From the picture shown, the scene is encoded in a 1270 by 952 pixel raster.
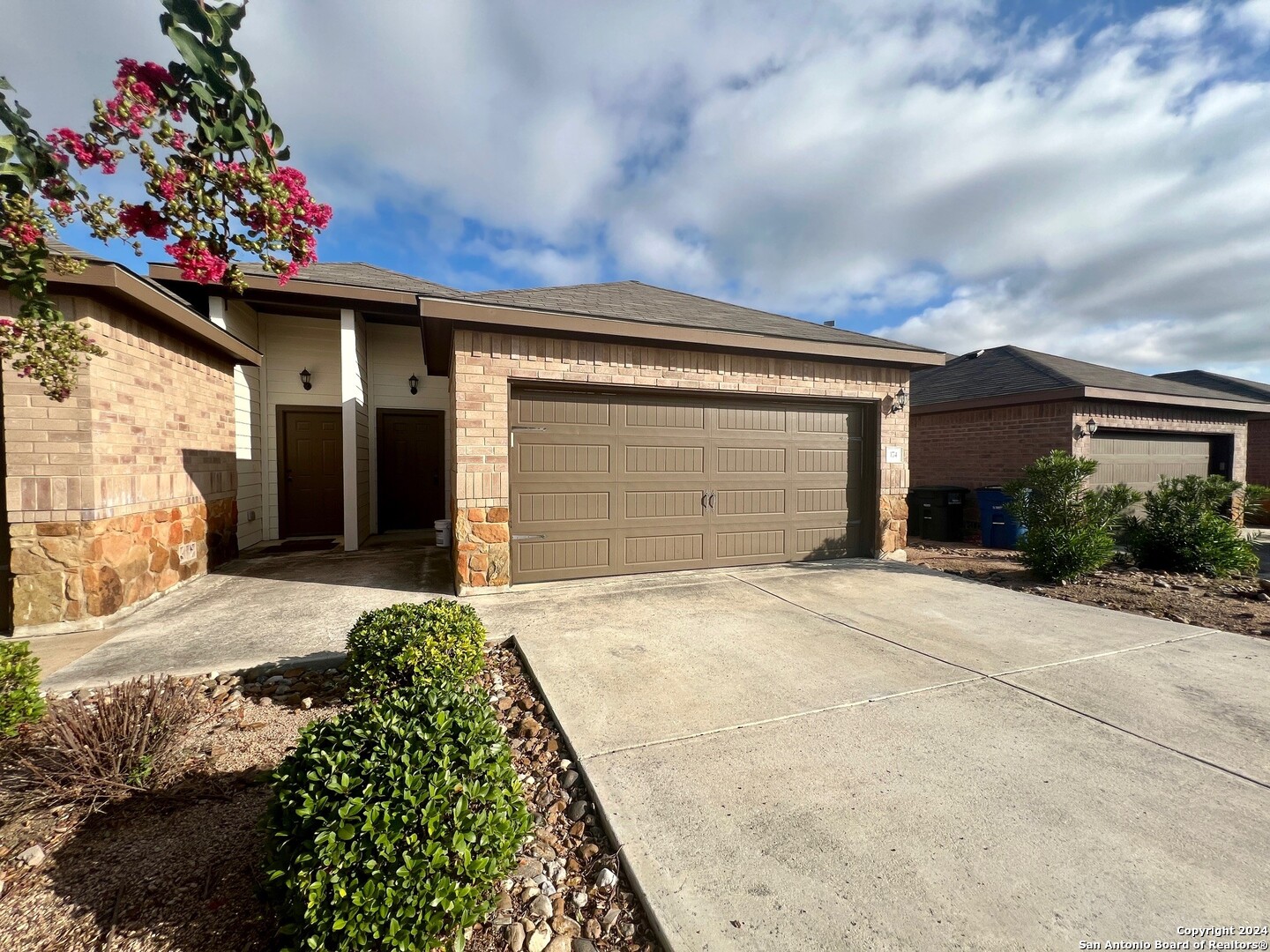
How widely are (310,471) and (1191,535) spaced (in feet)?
40.2

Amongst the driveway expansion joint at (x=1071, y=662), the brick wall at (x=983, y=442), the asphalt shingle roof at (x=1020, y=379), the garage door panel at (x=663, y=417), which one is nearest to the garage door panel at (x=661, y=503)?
the garage door panel at (x=663, y=417)

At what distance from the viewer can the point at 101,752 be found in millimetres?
2014

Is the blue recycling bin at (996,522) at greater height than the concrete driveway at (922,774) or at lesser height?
greater

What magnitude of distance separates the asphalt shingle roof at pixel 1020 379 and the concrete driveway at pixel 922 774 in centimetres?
635

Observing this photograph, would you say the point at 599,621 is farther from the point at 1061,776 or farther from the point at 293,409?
the point at 293,409

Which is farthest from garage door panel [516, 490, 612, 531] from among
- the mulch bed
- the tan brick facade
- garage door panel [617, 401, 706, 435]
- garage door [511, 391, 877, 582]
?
the tan brick facade

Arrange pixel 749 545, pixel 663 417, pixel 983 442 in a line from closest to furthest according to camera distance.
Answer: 1. pixel 663 417
2. pixel 749 545
3. pixel 983 442

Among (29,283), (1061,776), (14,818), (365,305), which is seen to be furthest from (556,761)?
(365,305)

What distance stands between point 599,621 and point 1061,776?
9.64ft

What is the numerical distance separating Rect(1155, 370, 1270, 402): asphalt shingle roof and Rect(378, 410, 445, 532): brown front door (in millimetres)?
18966

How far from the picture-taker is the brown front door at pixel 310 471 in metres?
8.09

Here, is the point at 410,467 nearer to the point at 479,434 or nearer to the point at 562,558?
the point at 479,434

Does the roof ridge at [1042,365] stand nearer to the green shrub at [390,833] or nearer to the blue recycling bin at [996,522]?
the blue recycling bin at [996,522]

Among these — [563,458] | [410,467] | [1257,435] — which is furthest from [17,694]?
Answer: [1257,435]
